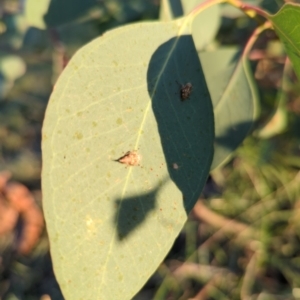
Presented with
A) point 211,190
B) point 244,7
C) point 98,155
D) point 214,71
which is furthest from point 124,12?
point 98,155

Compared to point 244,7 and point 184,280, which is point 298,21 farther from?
point 184,280

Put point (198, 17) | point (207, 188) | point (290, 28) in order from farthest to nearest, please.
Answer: point (207, 188)
point (198, 17)
point (290, 28)

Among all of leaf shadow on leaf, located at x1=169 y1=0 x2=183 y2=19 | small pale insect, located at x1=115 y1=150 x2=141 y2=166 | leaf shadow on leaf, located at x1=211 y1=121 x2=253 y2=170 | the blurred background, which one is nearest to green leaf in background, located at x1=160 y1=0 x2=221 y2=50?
leaf shadow on leaf, located at x1=169 y1=0 x2=183 y2=19

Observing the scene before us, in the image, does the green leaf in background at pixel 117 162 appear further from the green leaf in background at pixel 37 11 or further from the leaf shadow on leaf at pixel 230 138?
the green leaf in background at pixel 37 11

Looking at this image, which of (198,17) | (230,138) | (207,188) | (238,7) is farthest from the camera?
(207,188)

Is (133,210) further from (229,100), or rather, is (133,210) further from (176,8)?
(176,8)

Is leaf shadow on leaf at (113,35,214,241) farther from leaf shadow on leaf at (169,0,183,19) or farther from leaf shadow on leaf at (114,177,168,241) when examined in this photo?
leaf shadow on leaf at (169,0,183,19)

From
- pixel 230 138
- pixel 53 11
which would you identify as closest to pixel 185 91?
pixel 230 138
